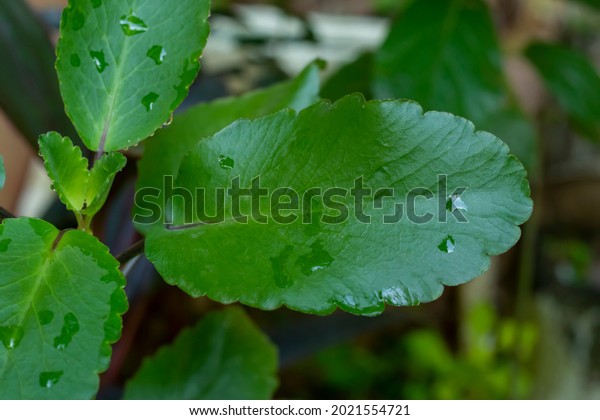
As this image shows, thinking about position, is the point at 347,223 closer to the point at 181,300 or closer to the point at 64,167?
the point at 64,167

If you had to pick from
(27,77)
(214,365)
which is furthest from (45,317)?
(27,77)

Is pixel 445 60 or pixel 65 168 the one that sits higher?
pixel 65 168

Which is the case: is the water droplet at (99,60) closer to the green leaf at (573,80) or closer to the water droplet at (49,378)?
the water droplet at (49,378)

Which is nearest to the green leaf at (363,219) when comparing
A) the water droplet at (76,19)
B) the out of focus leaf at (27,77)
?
the water droplet at (76,19)

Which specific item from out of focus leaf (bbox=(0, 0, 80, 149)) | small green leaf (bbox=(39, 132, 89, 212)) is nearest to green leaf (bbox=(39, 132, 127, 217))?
small green leaf (bbox=(39, 132, 89, 212))

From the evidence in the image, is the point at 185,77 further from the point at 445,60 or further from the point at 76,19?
the point at 445,60

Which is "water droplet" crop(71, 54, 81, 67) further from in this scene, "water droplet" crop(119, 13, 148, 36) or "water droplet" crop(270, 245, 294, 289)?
"water droplet" crop(270, 245, 294, 289)

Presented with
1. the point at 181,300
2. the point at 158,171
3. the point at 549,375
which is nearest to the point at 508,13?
the point at 549,375
